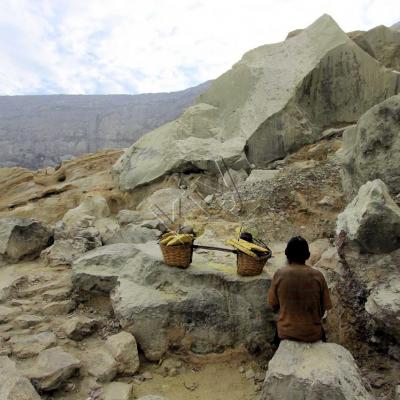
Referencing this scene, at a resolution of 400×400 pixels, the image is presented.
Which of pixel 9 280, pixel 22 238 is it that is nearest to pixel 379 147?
pixel 9 280

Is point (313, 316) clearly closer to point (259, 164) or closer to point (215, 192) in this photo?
point (215, 192)

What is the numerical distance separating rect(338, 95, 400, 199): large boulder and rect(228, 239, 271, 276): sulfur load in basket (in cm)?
176

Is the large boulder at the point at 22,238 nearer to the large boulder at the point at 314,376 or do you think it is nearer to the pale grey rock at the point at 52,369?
the pale grey rock at the point at 52,369

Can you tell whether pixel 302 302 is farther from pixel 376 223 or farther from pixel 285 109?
pixel 285 109

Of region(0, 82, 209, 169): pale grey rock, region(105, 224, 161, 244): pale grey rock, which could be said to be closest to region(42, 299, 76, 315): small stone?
region(105, 224, 161, 244): pale grey rock

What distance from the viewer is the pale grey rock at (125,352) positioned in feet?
14.3

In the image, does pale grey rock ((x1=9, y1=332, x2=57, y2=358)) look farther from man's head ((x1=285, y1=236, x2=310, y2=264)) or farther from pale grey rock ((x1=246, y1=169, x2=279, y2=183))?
pale grey rock ((x1=246, y1=169, x2=279, y2=183))

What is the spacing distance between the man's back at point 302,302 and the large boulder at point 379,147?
1956 millimetres

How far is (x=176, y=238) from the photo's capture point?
477cm

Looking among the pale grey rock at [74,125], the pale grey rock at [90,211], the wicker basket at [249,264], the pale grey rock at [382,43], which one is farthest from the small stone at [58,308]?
the pale grey rock at [74,125]

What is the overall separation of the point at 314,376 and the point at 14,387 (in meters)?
2.46

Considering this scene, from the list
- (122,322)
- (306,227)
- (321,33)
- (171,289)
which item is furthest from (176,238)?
(321,33)

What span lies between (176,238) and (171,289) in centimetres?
63

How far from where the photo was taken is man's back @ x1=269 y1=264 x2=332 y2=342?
3707 mm
